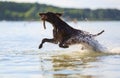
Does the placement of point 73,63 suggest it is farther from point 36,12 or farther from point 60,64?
point 36,12

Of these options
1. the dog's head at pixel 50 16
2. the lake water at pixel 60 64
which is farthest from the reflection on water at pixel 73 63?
the dog's head at pixel 50 16

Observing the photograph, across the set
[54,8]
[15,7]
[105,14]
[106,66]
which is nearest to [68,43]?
[106,66]

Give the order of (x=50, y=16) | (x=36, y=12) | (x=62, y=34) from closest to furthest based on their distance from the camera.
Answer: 1. (x=50, y=16)
2. (x=62, y=34)
3. (x=36, y=12)

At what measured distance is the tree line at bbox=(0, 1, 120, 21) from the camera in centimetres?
9674

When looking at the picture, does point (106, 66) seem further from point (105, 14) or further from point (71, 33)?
point (105, 14)

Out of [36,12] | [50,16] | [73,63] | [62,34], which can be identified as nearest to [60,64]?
[73,63]

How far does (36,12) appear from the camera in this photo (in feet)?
373

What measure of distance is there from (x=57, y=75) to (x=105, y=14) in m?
86.1

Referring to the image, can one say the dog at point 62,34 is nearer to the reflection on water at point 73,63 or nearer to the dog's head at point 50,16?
the dog's head at point 50,16

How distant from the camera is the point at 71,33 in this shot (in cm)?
1970

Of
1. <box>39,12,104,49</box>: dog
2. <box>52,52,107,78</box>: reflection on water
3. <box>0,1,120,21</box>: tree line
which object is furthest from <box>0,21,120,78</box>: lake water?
<box>0,1,120,21</box>: tree line

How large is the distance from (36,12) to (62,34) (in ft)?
310

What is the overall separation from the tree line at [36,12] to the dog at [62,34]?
6851 cm

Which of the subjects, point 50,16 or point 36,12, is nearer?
point 50,16
